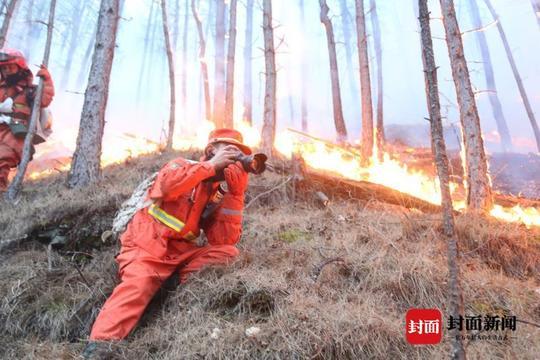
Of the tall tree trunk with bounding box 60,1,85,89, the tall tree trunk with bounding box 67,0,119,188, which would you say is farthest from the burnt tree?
the tall tree trunk with bounding box 60,1,85,89

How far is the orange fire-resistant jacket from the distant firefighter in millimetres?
4378

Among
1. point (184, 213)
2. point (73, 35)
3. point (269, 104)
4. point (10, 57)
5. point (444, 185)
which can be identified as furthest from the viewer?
point (73, 35)

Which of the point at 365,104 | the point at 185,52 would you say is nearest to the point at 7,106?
the point at 365,104

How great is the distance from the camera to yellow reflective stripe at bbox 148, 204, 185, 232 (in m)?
2.93

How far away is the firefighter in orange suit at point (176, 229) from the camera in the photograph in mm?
2559

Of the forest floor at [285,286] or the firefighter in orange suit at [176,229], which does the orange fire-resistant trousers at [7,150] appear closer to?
the forest floor at [285,286]

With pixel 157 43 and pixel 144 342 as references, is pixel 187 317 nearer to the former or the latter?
pixel 144 342

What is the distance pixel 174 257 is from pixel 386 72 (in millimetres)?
25036

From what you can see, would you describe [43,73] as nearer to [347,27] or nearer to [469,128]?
[469,128]

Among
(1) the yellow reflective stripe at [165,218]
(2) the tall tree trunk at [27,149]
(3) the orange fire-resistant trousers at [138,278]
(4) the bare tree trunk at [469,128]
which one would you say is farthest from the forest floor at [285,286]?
(4) the bare tree trunk at [469,128]

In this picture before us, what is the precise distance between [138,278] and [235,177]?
3.85 ft

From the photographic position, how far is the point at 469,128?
5711 mm

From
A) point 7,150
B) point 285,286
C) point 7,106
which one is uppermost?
point 7,106

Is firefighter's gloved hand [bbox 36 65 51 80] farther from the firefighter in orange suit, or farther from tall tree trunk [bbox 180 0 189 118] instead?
tall tree trunk [bbox 180 0 189 118]
